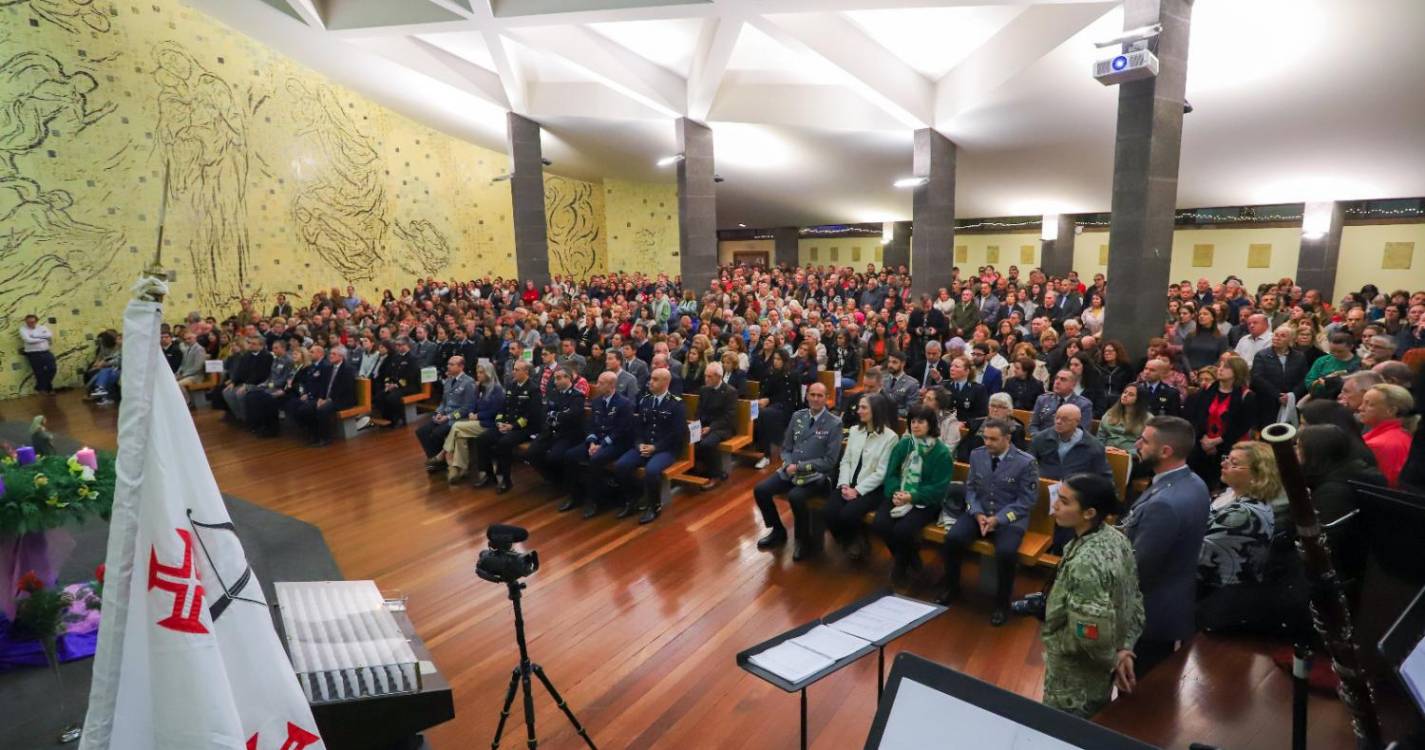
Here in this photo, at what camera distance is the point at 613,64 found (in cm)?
1214

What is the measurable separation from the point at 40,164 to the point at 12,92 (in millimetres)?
1015

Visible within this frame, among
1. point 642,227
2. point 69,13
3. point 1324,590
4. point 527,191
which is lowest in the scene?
point 1324,590

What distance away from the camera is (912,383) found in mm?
6555

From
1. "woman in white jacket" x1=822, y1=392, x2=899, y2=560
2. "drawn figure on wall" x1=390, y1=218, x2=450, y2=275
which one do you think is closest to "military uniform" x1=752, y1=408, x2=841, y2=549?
"woman in white jacket" x1=822, y1=392, x2=899, y2=560

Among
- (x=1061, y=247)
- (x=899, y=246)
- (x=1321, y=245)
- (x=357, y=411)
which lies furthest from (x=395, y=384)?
(x=1321, y=245)

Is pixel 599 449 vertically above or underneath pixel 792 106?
underneath

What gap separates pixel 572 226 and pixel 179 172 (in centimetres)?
985

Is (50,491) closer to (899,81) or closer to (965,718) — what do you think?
(965,718)

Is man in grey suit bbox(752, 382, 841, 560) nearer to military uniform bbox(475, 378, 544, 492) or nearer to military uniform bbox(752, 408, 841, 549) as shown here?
military uniform bbox(752, 408, 841, 549)

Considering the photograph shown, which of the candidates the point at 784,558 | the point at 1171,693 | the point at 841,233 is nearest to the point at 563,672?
the point at 784,558

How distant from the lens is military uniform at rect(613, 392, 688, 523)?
19.2ft

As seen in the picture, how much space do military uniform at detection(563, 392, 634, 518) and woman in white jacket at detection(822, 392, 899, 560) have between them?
1.98 meters

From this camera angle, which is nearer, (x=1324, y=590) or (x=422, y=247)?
(x=1324, y=590)

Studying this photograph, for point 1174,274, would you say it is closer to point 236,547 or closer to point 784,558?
point 784,558
